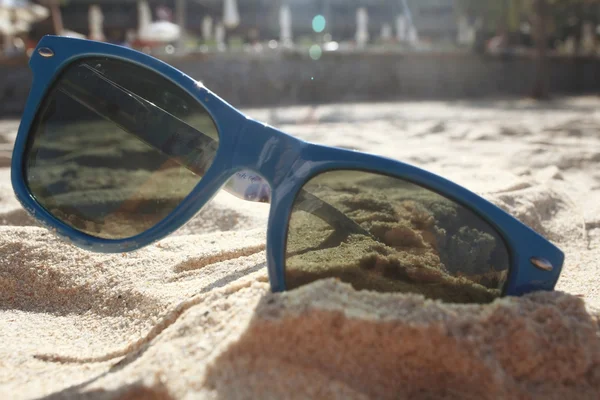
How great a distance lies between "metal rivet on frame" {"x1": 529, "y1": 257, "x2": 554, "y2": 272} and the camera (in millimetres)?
817

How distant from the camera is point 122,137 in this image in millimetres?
1298

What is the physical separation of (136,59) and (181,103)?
0.12m

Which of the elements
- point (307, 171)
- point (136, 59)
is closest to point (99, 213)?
point (136, 59)

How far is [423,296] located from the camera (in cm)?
79

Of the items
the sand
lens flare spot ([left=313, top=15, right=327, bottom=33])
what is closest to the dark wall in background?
lens flare spot ([left=313, top=15, right=327, bottom=33])

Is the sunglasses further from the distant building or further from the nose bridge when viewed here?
the distant building

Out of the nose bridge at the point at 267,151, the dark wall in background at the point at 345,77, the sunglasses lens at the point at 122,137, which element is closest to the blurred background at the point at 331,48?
the dark wall in background at the point at 345,77

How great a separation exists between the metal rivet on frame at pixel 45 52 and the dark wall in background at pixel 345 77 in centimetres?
623

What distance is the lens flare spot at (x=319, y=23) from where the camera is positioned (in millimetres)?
14523

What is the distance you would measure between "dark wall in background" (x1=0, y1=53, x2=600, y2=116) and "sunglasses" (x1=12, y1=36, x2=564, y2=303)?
622 centimetres

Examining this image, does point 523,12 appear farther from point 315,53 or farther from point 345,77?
point 315,53

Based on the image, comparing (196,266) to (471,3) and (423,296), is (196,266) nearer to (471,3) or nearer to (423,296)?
(423,296)

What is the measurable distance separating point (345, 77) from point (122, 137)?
8.11 m

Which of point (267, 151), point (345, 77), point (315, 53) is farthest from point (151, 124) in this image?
point (345, 77)
